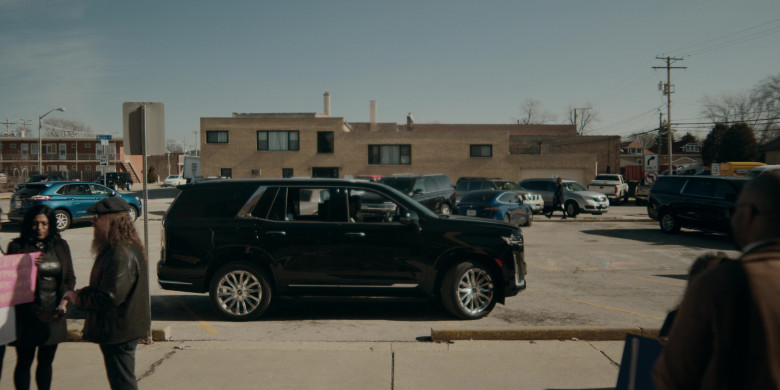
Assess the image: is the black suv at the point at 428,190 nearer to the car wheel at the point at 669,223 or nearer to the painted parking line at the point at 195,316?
the car wheel at the point at 669,223

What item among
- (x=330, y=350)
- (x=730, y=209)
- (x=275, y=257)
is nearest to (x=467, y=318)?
(x=330, y=350)

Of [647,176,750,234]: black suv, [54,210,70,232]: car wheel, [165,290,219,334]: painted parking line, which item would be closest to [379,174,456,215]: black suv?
[647,176,750,234]: black suv

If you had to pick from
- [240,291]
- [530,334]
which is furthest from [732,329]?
[240,291]

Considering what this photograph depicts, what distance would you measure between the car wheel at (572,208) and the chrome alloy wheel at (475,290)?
19.7m

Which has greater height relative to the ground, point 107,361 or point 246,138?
point 246,138

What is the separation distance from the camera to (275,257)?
7.70 meters

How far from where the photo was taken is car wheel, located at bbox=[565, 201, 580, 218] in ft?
86.0

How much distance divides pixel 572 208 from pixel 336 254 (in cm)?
2073

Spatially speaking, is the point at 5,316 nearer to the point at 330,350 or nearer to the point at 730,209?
the point at 330,350

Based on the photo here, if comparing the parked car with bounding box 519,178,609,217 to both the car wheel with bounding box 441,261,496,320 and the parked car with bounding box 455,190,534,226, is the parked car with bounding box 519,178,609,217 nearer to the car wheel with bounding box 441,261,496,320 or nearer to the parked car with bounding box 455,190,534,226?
the parked car with bounding box 455,190,534,226

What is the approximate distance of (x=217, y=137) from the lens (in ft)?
161

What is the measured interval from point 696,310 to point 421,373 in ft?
12.8

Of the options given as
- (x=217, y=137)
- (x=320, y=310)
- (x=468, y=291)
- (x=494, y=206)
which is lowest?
(x=320, y=310)

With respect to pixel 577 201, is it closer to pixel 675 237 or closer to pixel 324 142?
pixel 675 237
